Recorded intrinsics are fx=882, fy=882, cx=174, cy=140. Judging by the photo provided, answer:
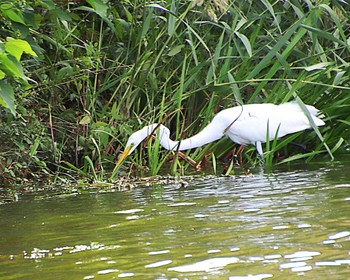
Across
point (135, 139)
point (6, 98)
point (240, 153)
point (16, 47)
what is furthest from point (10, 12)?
point (240, 153)

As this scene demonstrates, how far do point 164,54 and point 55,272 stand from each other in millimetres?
4810

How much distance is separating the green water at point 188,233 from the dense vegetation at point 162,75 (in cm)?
139

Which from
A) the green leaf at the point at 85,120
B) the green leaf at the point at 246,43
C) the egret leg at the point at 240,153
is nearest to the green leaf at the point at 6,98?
the green leaf at the point at 85,120

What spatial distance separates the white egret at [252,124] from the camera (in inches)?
298

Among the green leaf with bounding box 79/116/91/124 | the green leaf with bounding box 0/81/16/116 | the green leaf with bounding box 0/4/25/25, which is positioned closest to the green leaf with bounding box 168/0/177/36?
the green leaf with bounding box 79/116/91/124

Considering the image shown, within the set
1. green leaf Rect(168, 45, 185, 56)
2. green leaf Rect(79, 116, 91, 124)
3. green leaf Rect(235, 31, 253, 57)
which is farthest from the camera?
green leaf Rect(168, 45, 185, 56)

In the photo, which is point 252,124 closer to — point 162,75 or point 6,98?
point 162,75

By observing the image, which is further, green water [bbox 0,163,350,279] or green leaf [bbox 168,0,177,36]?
green leaf [bbox 168,0,177,36]

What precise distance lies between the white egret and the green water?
139 cm

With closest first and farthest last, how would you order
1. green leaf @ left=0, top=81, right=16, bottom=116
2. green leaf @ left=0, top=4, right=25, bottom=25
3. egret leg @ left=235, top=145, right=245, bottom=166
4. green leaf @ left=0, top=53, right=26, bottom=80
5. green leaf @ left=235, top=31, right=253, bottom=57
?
green leaf @ left=0, top=53, right=26, bottom=80
green leaf @ left=0, top=81, right=16, bottom=116
green leaf @ left=0, top=4, right=25, bottom=25
green leaf @ left=235, top=31, right=253, bottom=57
egret leg @ left=235, top=145, right=245, bottom=166

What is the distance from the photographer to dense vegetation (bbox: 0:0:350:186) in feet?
24.2

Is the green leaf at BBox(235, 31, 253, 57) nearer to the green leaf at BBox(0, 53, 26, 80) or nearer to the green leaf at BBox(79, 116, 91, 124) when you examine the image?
the green leaf at BBox(79, 116, 91, 124)

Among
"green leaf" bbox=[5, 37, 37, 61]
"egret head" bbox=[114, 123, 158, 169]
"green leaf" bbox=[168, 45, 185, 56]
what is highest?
"green leaf" bbox=[5, 37, 37, 61]

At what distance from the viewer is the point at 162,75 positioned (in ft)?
27.0
